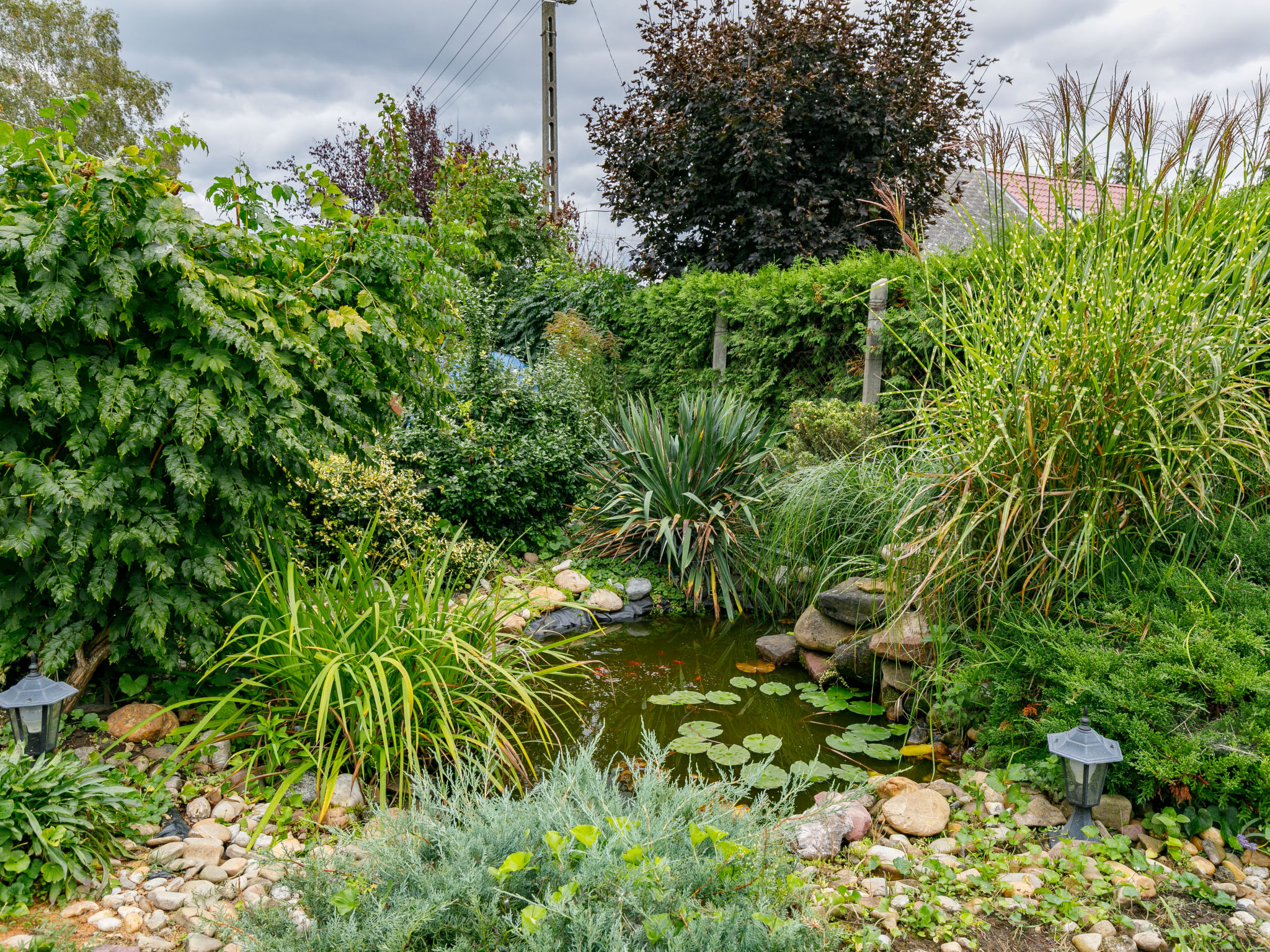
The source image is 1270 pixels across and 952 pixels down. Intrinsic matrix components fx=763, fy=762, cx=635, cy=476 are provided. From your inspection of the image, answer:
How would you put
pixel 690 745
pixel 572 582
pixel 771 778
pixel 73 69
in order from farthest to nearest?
pixel 73 69 < pixel 572 582 < pixel 690 745 < pixel 771 778

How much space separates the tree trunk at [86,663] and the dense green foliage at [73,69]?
19767 millimetres

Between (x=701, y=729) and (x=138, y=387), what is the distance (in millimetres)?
2547

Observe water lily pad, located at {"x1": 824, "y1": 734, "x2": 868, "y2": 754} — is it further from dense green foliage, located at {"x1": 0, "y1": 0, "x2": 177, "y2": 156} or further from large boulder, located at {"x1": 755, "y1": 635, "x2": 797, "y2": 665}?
dense green foliage, located at {"x1": 0, "y1": 0, "x2": 177, "y2": 156}

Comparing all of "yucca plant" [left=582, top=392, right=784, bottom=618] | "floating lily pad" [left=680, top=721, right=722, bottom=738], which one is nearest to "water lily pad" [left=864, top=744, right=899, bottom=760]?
"floating lily pad" [left=680, top=721, right=722, bottom=738]

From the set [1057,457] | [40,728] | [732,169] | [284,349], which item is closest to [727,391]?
[732,169]

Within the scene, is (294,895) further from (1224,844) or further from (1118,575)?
(1118,575)

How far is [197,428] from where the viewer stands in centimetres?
238

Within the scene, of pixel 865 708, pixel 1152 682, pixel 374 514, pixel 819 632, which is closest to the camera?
pixel 1152 682

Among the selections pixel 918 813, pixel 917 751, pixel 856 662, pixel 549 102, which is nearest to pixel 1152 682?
A: pixel 918 813

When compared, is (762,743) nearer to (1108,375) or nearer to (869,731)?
(869,731)

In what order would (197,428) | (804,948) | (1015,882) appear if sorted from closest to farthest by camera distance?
(804,948) < (1015,882) < (197,428)

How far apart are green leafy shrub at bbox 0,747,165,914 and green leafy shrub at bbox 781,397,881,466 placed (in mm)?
4016

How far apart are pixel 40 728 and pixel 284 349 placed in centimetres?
138

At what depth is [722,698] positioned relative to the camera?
372cm
